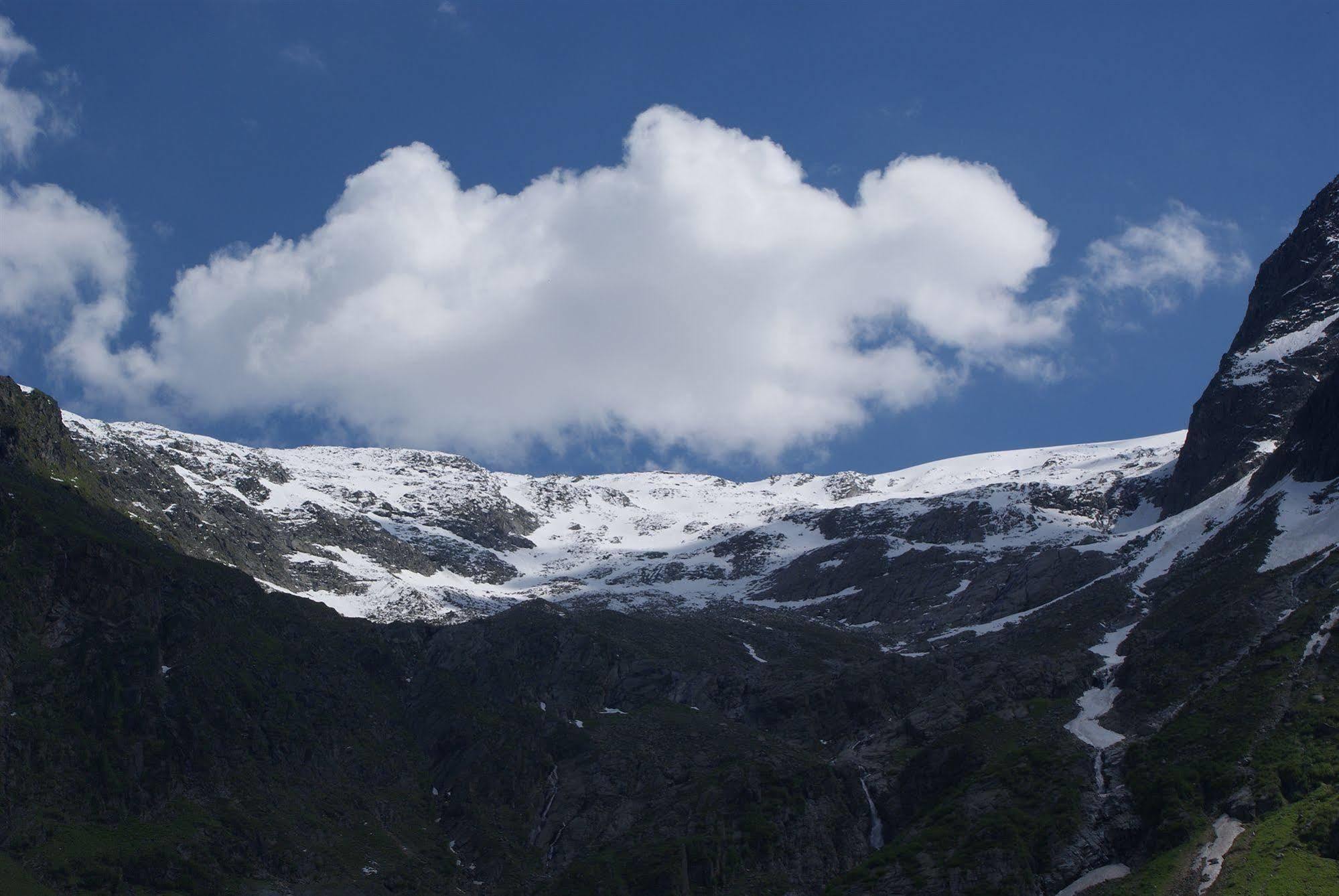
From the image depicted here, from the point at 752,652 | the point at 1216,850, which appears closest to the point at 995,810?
the point at 1216,850

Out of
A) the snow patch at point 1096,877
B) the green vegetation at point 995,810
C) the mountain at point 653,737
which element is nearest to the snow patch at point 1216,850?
the mountain at point 653,737

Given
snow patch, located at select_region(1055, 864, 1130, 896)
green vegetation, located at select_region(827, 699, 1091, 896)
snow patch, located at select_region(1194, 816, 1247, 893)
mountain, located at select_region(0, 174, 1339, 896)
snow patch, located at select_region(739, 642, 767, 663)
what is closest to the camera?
snow patch, located at select_region(1194, 816, 1247, 893)

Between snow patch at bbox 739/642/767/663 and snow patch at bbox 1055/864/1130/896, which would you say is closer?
snow patch at bbox 1055/864/1130/896

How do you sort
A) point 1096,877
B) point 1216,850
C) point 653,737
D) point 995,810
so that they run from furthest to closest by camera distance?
point 653,737, point 995,810, point 1096,877, point 1216,850

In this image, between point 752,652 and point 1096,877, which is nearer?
point 1096,877

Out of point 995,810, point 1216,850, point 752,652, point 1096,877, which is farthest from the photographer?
point 752,652

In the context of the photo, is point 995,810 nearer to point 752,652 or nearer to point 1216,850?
point 1216,850

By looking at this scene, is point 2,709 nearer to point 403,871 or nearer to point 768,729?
point 403,871

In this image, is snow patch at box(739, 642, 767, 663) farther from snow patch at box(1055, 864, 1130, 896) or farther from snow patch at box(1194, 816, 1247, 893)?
snow patch at box(1194, 816, 1247, 893)

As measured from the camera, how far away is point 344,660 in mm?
152000

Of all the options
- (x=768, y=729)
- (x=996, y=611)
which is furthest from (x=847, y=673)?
(x=996, y=611)

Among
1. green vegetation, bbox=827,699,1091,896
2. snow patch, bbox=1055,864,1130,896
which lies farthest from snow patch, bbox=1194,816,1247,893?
green vegetation, bbox=827,699,1091,896

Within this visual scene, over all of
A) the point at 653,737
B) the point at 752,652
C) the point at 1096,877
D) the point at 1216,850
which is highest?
the point at 752,652

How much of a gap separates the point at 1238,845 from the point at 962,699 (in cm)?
4941
